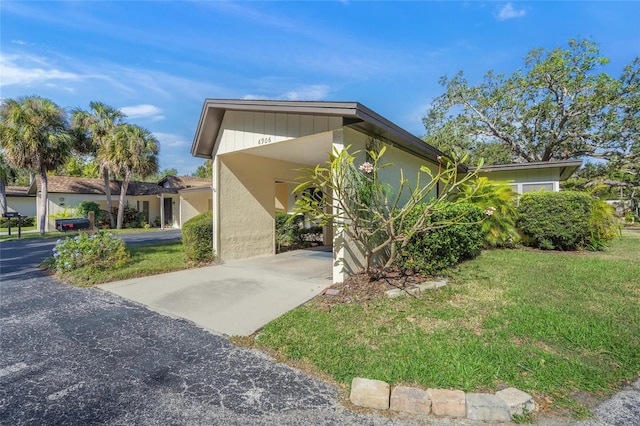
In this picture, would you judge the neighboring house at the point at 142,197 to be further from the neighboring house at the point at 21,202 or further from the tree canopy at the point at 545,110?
the tree canopy at the point at 545,110

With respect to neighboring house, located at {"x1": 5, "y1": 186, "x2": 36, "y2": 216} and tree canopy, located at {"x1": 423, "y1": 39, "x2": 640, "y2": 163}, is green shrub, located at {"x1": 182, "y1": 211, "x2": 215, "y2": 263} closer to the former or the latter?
tree canopy, located at {"x1": 423, "y1": 39, "x2": 640, "y2": 163}

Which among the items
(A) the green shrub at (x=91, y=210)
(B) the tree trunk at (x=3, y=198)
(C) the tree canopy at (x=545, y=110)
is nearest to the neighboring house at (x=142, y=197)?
(A) the green shrub at (x=91, y=210)

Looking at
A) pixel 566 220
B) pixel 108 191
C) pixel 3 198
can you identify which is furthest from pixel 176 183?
pixel 566 220

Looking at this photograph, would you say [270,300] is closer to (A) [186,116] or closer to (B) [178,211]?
(A) [186,116]

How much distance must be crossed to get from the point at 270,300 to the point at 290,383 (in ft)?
7.64

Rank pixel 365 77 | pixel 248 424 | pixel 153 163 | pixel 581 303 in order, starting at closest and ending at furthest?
pixel 248 424 < pixel 581 303 < pixel 365 77 < pixel 153 163

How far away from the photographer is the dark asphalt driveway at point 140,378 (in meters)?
2.38

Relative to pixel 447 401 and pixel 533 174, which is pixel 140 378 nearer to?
pixel 447 401

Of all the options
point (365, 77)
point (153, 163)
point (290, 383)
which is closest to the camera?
point (290, 383)

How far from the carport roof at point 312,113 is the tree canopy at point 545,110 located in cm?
1133

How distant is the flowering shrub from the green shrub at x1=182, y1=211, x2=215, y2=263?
5.37 feet

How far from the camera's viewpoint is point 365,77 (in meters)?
11.2

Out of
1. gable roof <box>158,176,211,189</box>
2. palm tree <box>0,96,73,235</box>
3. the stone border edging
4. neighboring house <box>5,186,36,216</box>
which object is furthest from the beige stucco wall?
neighboring house <box>5,186,36,216</box>

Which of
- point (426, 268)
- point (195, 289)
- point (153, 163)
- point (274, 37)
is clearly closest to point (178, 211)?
point (153, 163)
